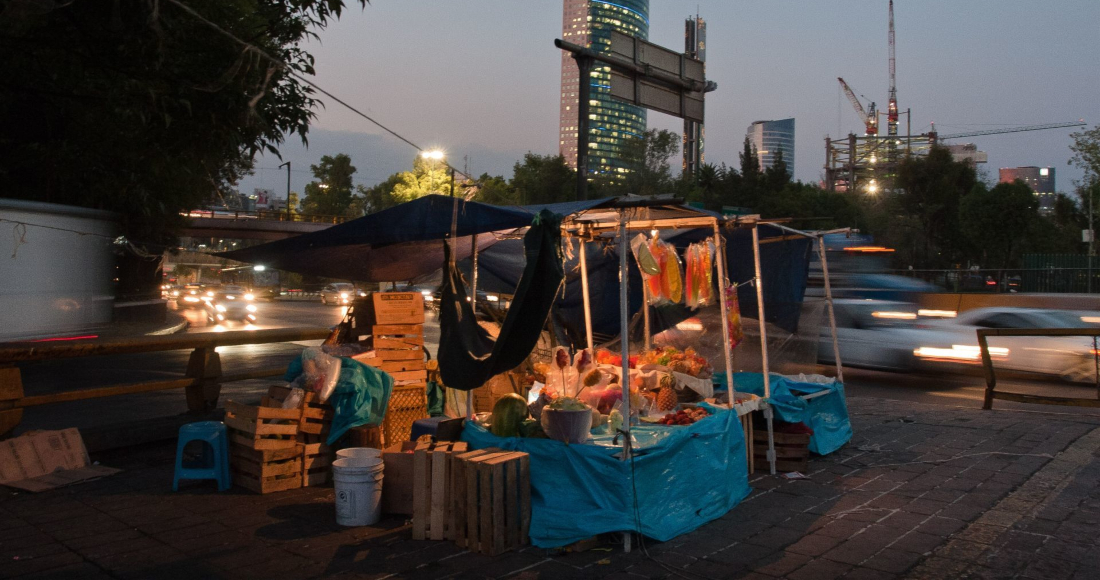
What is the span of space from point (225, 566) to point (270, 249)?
3.48m

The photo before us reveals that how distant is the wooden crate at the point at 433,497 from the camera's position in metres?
5.41

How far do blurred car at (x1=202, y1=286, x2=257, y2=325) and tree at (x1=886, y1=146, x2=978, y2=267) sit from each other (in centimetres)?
3451

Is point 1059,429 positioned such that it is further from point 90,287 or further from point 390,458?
point 90,287

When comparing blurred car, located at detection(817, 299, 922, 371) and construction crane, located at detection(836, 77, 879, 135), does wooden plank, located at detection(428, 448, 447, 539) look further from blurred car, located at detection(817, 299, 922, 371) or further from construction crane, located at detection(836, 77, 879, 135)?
construction crane, located at detection(836, 77, 879, 135)

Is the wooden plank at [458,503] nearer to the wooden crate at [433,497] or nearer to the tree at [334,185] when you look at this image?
the wooden crate at [433,497]

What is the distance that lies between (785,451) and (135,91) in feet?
25.6

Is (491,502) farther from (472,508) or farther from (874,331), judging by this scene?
(874,331)

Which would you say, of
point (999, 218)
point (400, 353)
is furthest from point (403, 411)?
point (999, 218)

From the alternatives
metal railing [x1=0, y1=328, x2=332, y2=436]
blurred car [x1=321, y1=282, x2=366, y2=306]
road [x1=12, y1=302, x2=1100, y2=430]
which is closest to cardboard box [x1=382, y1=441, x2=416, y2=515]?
metal railing [x1=0, y1=328, x2=332, y2=436]

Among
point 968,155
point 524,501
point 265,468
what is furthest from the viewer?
point 968,155

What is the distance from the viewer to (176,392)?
12.8 meters

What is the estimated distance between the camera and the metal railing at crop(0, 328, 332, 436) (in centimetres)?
738

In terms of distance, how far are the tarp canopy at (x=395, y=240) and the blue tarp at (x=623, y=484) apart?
1.70m

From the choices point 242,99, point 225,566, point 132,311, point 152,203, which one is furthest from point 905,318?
point 132,311
